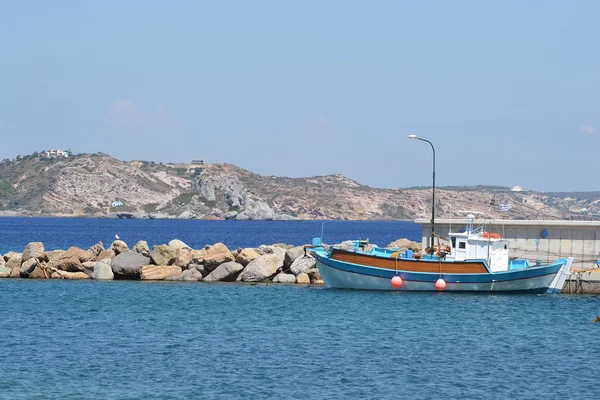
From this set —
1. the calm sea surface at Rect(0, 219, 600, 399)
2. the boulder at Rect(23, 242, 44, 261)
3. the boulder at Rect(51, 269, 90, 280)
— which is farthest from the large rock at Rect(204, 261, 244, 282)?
the boulder at Rect(23, 242, 44, 261)

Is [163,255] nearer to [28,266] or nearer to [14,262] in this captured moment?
[28,266]

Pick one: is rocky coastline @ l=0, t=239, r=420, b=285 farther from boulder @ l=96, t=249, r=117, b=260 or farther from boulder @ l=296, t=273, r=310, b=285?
boulder @ l=96, t=249, r=117, b=260

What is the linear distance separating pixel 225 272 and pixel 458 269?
1128 centimetres

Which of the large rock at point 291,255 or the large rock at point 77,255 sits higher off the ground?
the large rock at point 291,255

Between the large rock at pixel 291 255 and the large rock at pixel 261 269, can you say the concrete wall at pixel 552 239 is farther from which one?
the large rock at pixel 261 269

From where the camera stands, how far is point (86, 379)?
859 inches

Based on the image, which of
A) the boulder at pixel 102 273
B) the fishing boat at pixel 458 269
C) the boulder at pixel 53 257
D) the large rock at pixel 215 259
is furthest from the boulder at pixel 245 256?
the boulder at pixel 53 257

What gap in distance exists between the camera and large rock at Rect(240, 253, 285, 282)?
43344 millimetres

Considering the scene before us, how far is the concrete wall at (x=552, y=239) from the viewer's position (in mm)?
41156

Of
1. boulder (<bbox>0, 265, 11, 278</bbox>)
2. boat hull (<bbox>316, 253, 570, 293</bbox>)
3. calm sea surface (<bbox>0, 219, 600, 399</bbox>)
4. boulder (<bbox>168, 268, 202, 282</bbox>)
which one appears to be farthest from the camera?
boulder (<bbox>0, 265, 11, 278</bbox>)

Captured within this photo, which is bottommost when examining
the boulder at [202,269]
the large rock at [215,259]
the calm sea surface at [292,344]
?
the calm sea surface at [292,344]

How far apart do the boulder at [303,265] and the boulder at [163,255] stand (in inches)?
243

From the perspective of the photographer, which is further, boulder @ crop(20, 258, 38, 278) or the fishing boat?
boulder @ crop(20, 258, 38, 278)

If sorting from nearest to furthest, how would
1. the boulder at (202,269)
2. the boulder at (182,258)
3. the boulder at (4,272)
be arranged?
the boulder at (202,269) → the boulder at (182,258) → the boulder at (4,272)
